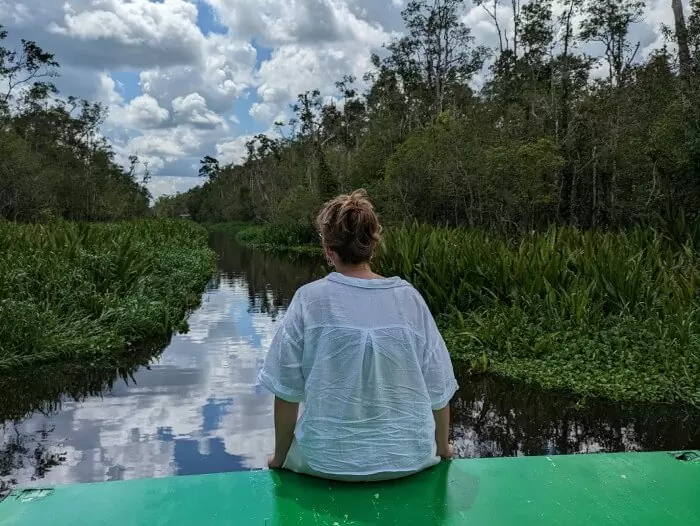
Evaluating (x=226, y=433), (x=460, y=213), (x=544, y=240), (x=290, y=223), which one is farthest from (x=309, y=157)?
(x=226, y=433)

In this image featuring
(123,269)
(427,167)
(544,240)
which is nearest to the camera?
(544,240)

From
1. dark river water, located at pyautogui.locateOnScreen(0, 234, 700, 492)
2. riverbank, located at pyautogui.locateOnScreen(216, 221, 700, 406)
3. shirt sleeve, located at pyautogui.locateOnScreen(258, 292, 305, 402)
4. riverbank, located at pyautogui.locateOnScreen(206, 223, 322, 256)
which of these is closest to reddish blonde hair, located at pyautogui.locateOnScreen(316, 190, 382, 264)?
shirt sleeve, located at pyautogui.locateOnScreen(258, 292, 305, 402)

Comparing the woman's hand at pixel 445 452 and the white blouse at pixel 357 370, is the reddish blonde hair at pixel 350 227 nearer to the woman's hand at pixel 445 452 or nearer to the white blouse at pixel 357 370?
the white blouse at pixel 357 370

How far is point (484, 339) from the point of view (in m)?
6.74

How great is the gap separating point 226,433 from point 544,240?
18.0 feet

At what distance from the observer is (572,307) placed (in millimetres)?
6707

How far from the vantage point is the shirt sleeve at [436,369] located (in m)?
2.12

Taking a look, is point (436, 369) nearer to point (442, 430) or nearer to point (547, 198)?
point (442, 430)

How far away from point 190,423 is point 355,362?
11.4 feet

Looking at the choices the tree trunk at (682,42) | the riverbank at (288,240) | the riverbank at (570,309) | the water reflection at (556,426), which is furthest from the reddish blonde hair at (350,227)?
the riverbank at (288,240)

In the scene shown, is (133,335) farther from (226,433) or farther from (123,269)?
(226,433)

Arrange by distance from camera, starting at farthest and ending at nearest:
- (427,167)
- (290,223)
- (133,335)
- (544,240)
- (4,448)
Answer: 1. (290,223)
2. (427,167)
3. (544,240)
4. (133,335)
5. (4,448)

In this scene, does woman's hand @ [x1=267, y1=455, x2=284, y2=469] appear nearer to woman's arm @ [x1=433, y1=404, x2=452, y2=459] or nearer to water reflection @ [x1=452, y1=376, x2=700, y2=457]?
woman's arm @ [x1=433, y1=404, x2=452, y2=459]

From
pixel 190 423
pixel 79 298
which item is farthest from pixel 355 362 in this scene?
pixel 79 298
